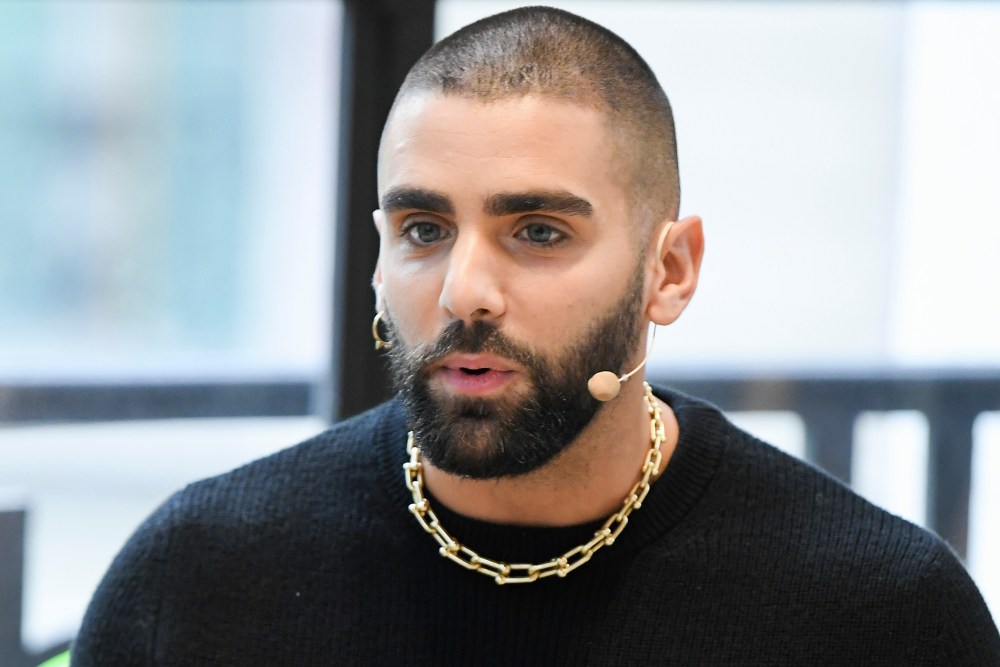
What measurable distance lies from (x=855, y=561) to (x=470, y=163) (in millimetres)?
631

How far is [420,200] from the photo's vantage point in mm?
1295

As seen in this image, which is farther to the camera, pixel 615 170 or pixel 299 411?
pixel 299 411

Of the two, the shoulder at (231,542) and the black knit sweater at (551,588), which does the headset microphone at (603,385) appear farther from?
the shoulder at (231,542)

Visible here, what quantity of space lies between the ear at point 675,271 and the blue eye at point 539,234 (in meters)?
0.15

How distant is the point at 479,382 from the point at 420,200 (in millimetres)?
200

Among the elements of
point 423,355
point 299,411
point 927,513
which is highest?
point 423,355

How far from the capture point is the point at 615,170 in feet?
4.34

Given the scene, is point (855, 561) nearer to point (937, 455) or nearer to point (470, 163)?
point (470, 163)

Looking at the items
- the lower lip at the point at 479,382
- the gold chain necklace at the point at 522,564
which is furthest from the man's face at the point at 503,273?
the gold chain necklace at the point at 522,564

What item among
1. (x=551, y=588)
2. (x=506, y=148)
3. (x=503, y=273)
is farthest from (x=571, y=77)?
(x=551, y=588)

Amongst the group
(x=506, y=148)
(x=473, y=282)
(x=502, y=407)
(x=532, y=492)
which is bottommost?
(x=532, y=492)

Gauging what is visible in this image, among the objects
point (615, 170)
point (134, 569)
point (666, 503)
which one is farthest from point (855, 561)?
point (134, 569)

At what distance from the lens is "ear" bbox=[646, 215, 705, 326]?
1400 millimetres

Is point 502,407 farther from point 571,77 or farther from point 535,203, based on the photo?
point 571,77
